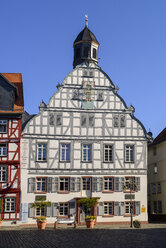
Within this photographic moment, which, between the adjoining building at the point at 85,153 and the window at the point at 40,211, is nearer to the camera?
the window at the point at 40,211

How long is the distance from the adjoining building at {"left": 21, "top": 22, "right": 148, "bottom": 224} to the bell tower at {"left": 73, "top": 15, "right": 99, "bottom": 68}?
5.90 ft

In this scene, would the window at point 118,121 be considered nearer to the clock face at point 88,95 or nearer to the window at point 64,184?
the clock face at point 88,95

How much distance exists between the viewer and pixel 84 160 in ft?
124

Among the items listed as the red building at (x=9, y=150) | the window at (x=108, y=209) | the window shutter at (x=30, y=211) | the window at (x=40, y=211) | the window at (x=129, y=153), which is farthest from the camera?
the window at (x=129, y=153)

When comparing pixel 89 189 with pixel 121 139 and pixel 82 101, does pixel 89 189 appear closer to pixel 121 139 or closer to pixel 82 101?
pixel 121 139

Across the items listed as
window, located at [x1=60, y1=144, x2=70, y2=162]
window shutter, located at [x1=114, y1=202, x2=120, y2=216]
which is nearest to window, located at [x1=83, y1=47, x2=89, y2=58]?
window, located at [x1=60, y1=144, x2=70, y2=162]

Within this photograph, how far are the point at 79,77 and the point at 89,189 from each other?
422 inches

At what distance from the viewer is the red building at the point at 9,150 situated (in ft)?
114

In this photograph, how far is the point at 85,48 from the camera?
41.3 meters

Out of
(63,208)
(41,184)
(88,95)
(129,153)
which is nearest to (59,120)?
(88,95)

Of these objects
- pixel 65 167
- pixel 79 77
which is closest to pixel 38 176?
pixel 65 167

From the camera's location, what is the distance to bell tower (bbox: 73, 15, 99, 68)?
40.9 meters

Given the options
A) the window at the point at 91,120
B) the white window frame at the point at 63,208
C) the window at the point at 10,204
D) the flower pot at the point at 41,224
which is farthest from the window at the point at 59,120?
the flower pot at the point at 41,224

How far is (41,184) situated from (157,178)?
13129 mm
